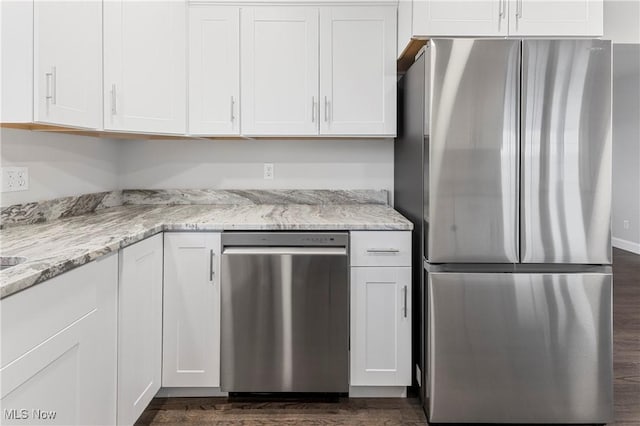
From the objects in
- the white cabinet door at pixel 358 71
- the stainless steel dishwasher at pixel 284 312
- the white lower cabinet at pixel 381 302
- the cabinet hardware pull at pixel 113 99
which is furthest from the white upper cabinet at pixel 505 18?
the cabinet hardware pull at pixel 113 99

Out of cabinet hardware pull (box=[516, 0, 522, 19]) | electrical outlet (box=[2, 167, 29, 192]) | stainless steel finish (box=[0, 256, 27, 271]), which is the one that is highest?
cabinet hardware pull (box=[516, 0, 522, 19])

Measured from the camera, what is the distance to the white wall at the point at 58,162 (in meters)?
1.92

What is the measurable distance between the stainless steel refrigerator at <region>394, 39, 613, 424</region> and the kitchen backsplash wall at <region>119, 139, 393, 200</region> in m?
0.89

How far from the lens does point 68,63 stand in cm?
172

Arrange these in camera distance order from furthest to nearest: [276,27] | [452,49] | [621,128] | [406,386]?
[621,128]
[276,27]
[406,386]
[452,49]

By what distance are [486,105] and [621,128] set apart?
5.66 metres

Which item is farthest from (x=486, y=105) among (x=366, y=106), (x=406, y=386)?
(x=406, y=386)

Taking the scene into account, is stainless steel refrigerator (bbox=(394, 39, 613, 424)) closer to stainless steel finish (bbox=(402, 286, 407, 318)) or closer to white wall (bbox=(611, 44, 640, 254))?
stainless steel finish (bbox=(402, 286, 407, 318))

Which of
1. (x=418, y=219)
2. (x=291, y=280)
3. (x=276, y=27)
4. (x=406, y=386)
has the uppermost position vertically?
(x=276, y=27)

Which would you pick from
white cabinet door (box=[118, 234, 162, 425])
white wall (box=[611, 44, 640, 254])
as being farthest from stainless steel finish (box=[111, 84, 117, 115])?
white wall (box=[611, 44, 640, 254])

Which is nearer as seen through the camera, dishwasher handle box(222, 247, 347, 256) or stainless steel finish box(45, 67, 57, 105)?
stainless steel finish box(45, 67, 57, 105)

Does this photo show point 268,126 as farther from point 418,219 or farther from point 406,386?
point 406,386

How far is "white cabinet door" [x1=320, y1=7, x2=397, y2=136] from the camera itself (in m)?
2.51

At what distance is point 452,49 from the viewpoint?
192cm
